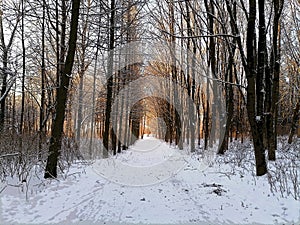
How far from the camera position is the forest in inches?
307

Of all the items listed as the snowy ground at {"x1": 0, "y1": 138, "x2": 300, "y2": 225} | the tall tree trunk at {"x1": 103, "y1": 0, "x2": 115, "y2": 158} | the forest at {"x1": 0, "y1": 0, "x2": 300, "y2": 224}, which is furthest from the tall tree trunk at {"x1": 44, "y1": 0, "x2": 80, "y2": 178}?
the tall tree trunk at {"x1": 103, "y1": 0, "x2": 115, "y2": 158}

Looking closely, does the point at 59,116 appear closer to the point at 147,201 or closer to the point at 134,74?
the point at 147,201

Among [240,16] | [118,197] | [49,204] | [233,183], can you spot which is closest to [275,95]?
[233,183]

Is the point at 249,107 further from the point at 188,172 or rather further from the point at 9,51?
the point at 9,51

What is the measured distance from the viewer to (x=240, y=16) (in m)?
17.6

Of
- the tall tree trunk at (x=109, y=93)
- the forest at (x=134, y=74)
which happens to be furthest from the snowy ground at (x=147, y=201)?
the tall tree trunk at (x=109, y=93)

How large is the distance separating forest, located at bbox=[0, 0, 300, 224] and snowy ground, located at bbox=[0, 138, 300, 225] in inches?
8.5

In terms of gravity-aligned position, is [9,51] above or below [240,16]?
below

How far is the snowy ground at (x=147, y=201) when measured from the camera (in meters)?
4.73

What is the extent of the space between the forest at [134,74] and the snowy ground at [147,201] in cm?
21

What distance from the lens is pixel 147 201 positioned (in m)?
5.96

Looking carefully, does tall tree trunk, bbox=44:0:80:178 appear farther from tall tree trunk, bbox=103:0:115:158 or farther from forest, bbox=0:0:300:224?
tall tree trunk, bbox=103:0:115:158

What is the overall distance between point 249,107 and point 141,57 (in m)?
14.1

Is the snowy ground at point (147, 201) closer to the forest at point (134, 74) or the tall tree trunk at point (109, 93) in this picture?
the forest at point (134, 74)
